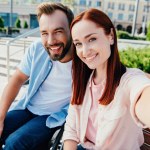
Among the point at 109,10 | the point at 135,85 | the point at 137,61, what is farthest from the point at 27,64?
the point at 109,10

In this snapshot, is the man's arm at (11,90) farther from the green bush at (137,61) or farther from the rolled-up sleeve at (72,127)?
the green bush at (137,61)

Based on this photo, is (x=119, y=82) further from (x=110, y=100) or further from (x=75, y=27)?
(x=75, y=27)

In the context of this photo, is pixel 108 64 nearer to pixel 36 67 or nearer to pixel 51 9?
pixel 51 9

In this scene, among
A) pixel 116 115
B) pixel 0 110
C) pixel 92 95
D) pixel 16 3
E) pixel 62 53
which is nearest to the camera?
pixel 116 115

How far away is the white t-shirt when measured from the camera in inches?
96.0

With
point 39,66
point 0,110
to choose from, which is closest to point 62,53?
point 39,66

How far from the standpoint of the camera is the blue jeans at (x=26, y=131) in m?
2.23

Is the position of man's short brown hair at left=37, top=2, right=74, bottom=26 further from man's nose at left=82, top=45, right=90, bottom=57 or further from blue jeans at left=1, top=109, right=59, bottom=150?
blue jeans at left=1, top=109, right=59, bottom=150

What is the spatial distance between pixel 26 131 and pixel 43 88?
433 millimetres

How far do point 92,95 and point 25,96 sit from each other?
967 mm

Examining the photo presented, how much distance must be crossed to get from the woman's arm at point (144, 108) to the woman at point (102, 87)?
0.13 m

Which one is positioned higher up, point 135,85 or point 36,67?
point 135,85

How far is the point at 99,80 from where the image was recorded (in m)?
1.89

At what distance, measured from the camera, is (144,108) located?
1.31 m
